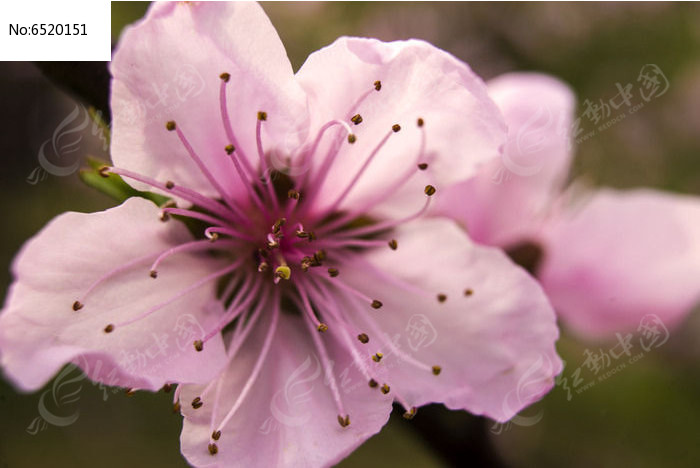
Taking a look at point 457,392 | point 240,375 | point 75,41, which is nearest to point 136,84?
point 75,41

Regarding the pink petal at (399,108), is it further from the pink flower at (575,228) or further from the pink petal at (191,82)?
the pink flower at (575,228)

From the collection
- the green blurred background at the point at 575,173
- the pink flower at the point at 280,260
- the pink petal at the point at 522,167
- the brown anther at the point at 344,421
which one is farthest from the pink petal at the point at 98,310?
the pink petal at the point at 522,167

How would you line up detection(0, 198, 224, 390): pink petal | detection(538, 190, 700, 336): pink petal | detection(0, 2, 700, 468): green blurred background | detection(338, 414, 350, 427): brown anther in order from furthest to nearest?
detection(0, 2, 700, 468): green blurred background, detection(538, 190, 700, 336): pink petal, detection(338, 414, 350, 427): brown anther, detection(0, 198, 224, 390): pink petal

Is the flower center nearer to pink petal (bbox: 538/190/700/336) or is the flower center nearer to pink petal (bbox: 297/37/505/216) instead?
pink petal (bbox: 297/37/505/216)

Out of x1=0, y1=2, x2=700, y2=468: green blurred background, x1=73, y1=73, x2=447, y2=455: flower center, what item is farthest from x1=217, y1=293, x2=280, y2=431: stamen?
x1=0, y1=2, x2=700, y2=468: green blurred background

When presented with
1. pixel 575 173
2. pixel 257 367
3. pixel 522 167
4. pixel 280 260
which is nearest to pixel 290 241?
pixel 280 260

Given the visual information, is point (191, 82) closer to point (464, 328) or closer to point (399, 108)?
point (399, 108)

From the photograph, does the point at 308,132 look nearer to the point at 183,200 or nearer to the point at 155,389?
the point at 183,200
